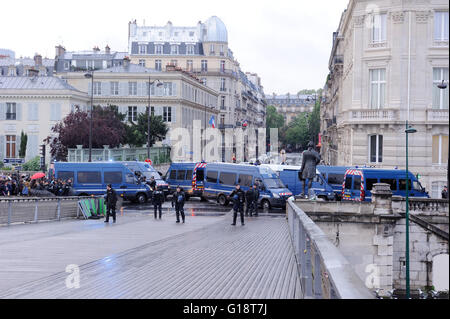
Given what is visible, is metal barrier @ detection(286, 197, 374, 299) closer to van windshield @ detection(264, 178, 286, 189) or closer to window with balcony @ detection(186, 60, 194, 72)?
van windshield @ detection(264, 178, 286, 189)

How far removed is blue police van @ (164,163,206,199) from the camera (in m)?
40.2

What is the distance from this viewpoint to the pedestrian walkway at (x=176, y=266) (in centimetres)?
953

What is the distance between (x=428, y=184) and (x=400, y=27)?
50.2 inches

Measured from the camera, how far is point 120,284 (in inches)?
404

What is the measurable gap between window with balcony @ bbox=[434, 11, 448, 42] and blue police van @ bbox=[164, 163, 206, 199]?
1397 inches

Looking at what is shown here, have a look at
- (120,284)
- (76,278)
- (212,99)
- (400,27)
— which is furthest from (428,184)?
(212,99)

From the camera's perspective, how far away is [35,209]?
2511 centimetres

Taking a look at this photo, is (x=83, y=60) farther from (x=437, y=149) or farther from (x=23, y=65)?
(x=437, y=149)

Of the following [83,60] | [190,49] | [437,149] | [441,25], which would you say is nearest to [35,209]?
[437,149]

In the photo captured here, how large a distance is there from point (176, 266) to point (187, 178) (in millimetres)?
28902

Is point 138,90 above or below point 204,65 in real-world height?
below

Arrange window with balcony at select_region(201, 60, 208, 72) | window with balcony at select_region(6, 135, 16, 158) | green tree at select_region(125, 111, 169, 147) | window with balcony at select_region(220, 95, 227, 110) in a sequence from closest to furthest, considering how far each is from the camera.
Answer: green tree at select_region(125, 111, 169, 147)
window with balcony at select_region(6, 135, 16, 158)
window with balcony at select_region(201, 60, 208, 72)
window with balcony at select_region(220, 95, 227, 110)

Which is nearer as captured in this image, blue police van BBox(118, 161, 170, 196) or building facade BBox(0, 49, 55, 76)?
blue police van BBox(118, 161, 170, 196)

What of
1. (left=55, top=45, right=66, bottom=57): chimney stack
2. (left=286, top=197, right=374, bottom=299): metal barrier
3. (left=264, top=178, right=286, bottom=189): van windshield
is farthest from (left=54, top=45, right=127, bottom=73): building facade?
(left=286, top=197, right=374, bottom=299): metal barrier
